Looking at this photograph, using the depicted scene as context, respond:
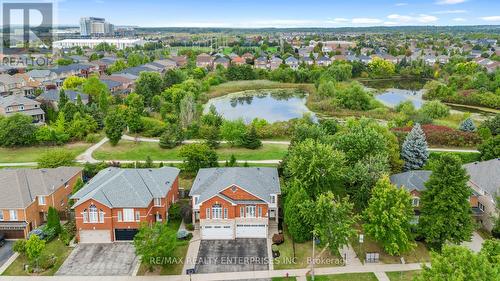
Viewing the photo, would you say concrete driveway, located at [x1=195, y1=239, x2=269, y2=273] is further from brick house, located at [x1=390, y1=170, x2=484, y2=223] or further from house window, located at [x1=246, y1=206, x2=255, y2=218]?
brick house, located at [x1=390, y1=170, x2=484, y2=223]

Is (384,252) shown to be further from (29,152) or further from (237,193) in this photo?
(29,152)

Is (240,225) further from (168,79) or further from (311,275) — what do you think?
(168,79)

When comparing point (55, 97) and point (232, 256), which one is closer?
point (232, 256)

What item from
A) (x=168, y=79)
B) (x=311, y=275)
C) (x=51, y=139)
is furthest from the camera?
(x=168, y=79)

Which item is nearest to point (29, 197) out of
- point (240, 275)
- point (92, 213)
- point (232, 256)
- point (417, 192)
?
point (92, 213)

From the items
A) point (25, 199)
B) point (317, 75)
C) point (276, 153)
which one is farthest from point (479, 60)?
point (25, 199)

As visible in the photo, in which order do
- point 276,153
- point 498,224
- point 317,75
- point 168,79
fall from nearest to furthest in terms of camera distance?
point 498,224 < point 276,153 < point 168,79 < point 317,75
